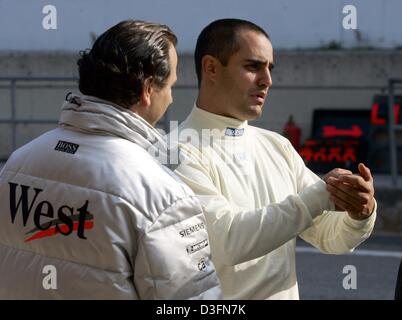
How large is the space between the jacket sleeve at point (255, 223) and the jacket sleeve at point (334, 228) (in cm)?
6

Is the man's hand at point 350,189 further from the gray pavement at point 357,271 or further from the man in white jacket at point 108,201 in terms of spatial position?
the gray pavement at point 357,271

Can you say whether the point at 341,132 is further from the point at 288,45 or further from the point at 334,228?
the point at 334,228

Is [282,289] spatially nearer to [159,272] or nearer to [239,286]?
[239,286]

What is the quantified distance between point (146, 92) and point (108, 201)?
0.30 meters

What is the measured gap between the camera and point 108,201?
6.78 ft

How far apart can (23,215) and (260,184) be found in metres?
0.99

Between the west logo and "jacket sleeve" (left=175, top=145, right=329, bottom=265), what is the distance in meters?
0.72

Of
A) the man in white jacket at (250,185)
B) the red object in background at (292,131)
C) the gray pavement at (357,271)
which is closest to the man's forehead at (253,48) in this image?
the man in white jacket at (250,185)

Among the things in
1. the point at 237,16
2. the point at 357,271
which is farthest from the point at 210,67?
the point at 237,16

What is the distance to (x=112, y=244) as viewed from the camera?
2.04 metres

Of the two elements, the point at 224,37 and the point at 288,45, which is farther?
the point at 288,45
